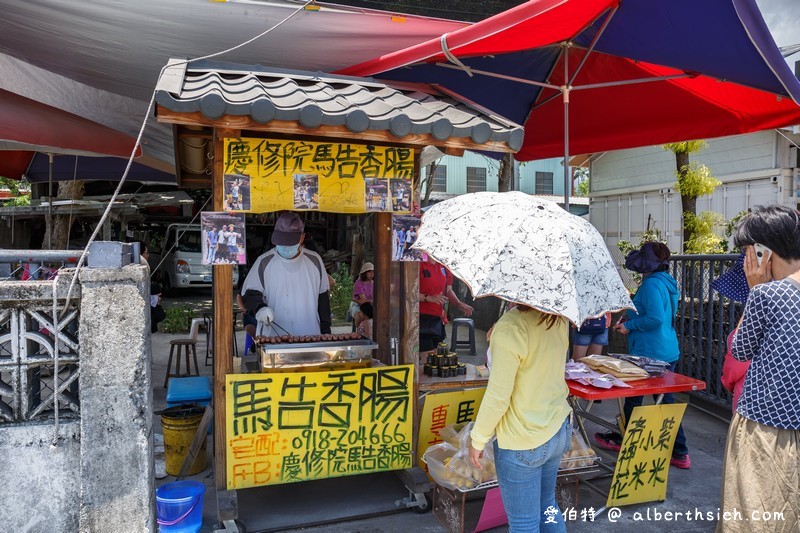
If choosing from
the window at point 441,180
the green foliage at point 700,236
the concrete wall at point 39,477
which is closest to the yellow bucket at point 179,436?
the concrete wall at point 39,477

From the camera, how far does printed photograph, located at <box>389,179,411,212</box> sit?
423cm

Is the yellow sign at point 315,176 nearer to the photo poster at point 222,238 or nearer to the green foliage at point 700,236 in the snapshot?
the photo poster at point 222,238

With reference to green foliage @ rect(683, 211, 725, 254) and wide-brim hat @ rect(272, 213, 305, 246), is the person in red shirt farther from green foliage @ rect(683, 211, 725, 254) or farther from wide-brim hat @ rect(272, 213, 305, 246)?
green foliage @ rect(683, 211, 725, 254)

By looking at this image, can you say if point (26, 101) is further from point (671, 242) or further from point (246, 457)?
point (671, 242)

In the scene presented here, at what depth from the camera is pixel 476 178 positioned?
28.0 m

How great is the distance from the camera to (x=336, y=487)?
4539 millimetres

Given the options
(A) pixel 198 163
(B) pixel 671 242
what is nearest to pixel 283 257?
(A) pixel 198 163

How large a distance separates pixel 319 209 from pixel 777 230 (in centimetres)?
275

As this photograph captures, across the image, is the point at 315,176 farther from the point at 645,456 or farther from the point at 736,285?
the point at 645,456

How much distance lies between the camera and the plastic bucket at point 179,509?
359 centimetres

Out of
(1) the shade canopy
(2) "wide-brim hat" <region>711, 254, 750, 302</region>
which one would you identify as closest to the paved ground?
(2) "wide-brim hat" <region>711, 254, 750, 302</region>

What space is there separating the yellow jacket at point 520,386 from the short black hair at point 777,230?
103cm

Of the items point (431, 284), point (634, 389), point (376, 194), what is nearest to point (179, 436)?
point (376, 194)

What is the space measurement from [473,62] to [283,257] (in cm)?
260
